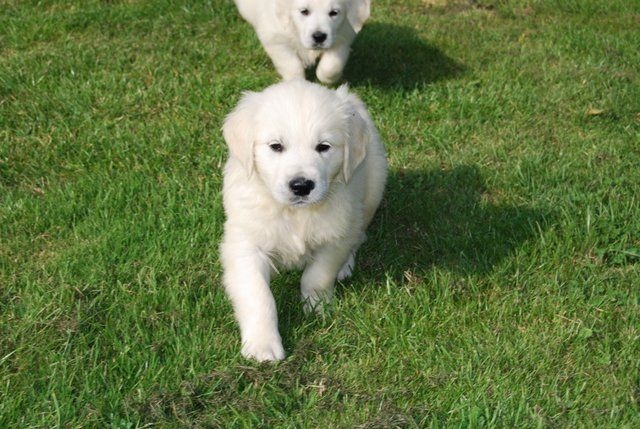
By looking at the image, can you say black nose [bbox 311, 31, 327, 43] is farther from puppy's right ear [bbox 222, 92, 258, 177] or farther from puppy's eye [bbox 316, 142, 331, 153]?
puppy's eye [bbox 316, 142, 331, 153]

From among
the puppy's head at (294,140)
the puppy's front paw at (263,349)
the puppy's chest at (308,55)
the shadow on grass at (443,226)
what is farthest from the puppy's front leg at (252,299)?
the puppy's chest at (308,55)

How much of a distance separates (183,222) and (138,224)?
0.66ft

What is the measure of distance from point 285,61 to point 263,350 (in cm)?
332

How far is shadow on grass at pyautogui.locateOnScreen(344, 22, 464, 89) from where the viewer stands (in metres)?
6.45

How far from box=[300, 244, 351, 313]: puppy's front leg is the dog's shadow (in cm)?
7

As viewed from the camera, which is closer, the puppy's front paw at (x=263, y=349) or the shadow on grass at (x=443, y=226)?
the puppy's front paw at (x=263, y=349)

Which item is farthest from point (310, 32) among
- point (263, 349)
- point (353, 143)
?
point (263, 349)

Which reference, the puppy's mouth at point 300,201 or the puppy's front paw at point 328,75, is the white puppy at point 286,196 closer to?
the puppy's mouth at point 300,201

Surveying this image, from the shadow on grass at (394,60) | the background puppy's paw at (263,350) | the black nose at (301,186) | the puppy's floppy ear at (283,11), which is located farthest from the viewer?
the shadow on grass at (394,60)

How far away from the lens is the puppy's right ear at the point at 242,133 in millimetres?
3438

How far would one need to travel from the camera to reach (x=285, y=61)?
6164 millimetres

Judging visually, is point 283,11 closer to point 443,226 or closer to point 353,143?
point 443,226

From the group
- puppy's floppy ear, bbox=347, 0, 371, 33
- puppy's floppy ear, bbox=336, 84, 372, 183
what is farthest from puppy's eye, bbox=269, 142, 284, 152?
puppy's floppy ear, bbox=347, 0, 371, 33

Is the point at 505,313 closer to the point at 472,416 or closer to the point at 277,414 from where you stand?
the point at 472,416
